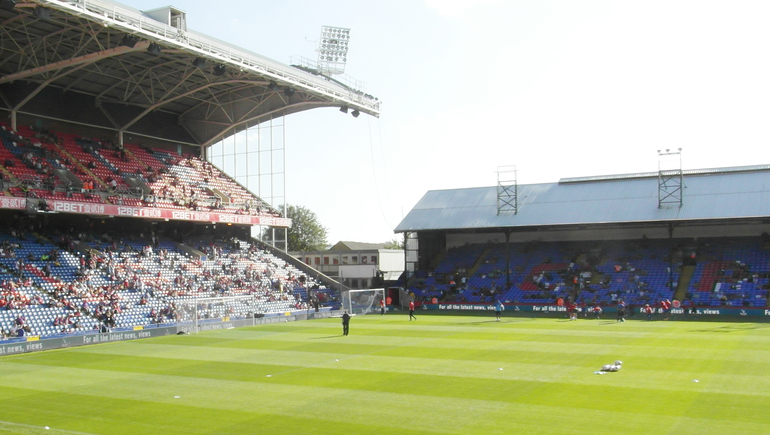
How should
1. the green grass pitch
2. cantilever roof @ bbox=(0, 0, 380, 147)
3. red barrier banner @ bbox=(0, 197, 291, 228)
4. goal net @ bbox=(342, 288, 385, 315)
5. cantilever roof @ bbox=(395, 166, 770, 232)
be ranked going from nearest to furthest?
the green grass pitch
cantilever roof @ bbox=(0, 0, 380, 147)
red barrier banner @ bbox=(0, 197, 291, 228)
cantilever roof @ bbox=(395, 166, 770, 232)
goal net @ bbox=(342, 288, 385, 315)

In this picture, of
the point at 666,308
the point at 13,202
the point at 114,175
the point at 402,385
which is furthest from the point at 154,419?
the point at 666,308

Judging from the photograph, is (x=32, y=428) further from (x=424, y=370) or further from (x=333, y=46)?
(x=333, y=46)

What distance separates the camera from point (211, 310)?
38750mm

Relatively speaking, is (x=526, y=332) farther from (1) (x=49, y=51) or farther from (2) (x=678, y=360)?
(1) (x=49, y=51)

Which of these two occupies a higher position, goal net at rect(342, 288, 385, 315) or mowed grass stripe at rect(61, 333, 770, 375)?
goal net at rect(342, 288, 385, 315)

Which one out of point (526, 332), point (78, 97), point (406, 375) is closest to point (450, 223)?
point (526, 332)

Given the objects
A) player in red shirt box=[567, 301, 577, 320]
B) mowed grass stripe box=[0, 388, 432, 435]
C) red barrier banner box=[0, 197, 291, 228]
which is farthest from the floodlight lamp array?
mowed grass stripe box=[0, 388, 432, 435]

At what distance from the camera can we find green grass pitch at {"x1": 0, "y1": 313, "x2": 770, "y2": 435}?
47.8ft

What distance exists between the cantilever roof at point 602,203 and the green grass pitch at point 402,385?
55.7ft

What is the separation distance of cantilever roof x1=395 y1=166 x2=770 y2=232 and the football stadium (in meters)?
0.21

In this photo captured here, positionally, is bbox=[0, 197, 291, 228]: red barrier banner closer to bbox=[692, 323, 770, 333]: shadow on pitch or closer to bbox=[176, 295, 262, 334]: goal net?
bbox=[176, 295, 262, 334]: goal net

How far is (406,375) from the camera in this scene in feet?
67.4

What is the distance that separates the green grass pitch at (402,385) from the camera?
14.6 metres

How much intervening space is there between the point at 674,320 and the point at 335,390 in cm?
2812
